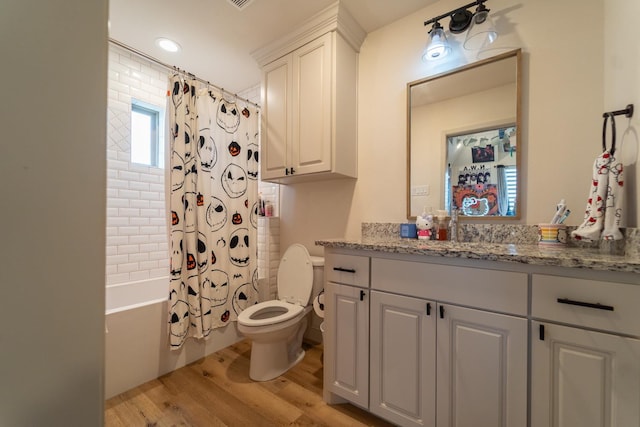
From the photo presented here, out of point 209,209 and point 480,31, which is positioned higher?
point 480,31

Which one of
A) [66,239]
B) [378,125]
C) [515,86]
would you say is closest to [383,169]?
[378,125]

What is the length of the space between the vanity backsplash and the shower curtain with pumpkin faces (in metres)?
1.29

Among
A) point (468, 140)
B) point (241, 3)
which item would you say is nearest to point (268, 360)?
point (468, 140)

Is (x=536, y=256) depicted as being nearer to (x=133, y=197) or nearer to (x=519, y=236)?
(x=519, y=236)

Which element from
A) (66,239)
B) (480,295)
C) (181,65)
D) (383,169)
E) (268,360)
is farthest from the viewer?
(181,65)

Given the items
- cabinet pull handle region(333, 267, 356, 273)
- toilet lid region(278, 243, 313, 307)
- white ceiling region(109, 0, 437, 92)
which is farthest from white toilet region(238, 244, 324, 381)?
white ceiling region(109, 0, 437, 92)

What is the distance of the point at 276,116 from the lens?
199cm

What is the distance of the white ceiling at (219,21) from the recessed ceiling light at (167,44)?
0.04m

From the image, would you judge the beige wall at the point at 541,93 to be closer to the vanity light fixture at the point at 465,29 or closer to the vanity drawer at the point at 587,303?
the vanity light fixture at the point at 465,29

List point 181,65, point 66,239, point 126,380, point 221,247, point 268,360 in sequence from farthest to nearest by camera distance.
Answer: point 181,65
point 221,247
point 268,360
point 126,380
point 66,239

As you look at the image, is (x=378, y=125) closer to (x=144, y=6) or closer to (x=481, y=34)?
(x=481, y=34)

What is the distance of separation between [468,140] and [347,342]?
137cm

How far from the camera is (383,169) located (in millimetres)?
1803

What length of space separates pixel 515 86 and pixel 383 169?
84 centimetres
